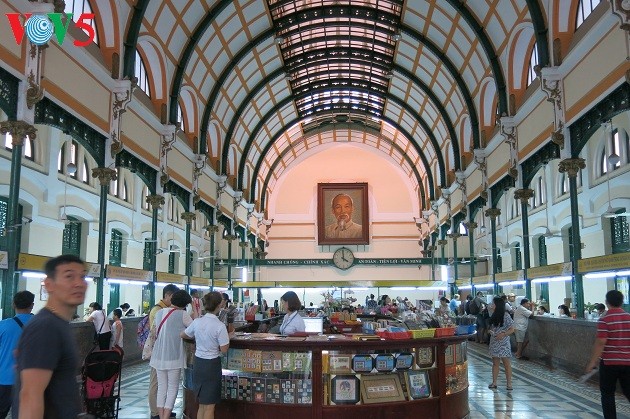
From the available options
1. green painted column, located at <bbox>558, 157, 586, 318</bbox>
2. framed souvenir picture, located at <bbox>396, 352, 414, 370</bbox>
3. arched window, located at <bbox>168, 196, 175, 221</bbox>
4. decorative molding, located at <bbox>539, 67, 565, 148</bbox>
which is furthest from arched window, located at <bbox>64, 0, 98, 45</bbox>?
arched window, located at <bbox>168, 196, 175, 221</bbox>

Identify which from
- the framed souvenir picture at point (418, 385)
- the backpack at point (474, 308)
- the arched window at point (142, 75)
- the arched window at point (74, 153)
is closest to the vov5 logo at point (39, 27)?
the arched window at point (142, 75)

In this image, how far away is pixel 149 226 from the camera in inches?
965

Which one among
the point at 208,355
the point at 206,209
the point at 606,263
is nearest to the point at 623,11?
the point at 606,263

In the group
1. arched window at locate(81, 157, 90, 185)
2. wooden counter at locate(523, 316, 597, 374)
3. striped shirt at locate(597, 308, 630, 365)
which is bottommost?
wooden counter at locate(523, 316, 597, 374)

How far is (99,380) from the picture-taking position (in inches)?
282

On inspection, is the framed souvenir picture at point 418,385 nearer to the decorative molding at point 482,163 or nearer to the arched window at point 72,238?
the arched window at point 72,238

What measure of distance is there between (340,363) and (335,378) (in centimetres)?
18

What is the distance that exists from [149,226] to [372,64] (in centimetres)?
1401

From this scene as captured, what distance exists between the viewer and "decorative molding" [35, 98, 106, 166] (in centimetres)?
1161

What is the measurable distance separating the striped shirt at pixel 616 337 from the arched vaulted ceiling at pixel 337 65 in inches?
382

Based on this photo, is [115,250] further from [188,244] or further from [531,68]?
[531,68]

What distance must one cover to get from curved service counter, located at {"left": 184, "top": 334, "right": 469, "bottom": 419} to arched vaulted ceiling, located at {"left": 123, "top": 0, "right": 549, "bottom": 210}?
10.2 metres

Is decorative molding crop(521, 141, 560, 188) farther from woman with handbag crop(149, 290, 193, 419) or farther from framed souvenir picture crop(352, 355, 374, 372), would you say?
woman with handbag crop(149, 290, 193, 419)

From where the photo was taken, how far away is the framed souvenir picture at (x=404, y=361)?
6832 mm
